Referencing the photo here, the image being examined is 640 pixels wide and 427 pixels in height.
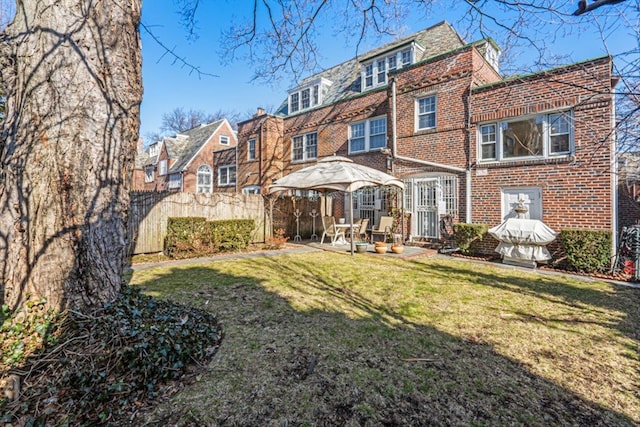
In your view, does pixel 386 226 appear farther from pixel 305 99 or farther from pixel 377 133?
pixel 305 99

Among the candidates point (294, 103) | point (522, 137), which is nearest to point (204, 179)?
point (294, 103)

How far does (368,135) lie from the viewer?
12898 millimetres

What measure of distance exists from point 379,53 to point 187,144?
22.8 metres

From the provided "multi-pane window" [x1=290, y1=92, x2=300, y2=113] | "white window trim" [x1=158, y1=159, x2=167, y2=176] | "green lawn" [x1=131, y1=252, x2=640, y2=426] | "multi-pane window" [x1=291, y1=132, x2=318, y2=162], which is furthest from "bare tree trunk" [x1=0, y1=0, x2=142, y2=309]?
"white window trim" [x1=158, y1=159, x2=167, y2=176]

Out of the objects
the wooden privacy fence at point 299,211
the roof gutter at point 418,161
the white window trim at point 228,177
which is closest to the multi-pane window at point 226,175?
the white window trim at point 228,177

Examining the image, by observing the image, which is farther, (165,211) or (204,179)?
(204,179)

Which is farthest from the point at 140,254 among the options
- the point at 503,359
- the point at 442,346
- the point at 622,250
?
Answer: the point at 622,250

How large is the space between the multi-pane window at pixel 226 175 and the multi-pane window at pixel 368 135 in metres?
10.6

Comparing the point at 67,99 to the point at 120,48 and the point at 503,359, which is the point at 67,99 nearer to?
the point at 120,48

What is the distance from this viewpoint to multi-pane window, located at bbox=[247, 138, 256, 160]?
58.7 feet

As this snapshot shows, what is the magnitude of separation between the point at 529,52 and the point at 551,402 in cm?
410

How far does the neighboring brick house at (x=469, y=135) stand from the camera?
755 centimetres

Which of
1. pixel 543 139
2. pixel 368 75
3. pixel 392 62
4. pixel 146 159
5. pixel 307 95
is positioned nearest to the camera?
pixel 543 139

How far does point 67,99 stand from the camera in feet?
8.14
